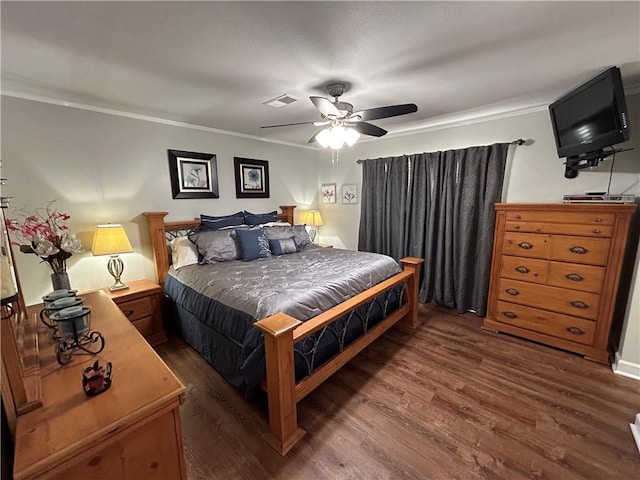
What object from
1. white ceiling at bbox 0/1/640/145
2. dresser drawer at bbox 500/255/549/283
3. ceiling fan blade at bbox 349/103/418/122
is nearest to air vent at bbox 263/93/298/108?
white ceiling at bbox 0/1/640/145

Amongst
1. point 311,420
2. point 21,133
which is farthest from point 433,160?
point 21,133

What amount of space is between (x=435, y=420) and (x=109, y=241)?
2977 mm

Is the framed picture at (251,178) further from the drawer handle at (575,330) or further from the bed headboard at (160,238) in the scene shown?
the drawer handle at (575,330)

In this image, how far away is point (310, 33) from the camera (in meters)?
1.53

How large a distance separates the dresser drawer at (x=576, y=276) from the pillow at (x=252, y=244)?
2.90 metres

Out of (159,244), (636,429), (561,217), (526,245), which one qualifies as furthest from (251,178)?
(636,429)

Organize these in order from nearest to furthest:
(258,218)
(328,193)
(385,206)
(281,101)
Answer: (281,101), (258,218), (385,206), (328,193)

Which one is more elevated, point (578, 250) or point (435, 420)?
point (578, 250)

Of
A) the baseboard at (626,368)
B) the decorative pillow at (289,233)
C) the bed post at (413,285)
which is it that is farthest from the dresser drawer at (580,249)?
the decorative pillow at (289,233)

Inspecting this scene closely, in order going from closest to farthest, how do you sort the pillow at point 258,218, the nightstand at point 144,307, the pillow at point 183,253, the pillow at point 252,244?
the nightstand at point 144,307
the pillow at point 183,253
the pillow at point 252,244
the pillow at point 258,218

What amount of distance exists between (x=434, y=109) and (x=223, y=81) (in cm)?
214

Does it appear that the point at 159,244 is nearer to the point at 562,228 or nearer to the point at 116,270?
the point at 116,270

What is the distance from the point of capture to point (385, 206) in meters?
4.05

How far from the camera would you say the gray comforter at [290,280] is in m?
1.93
